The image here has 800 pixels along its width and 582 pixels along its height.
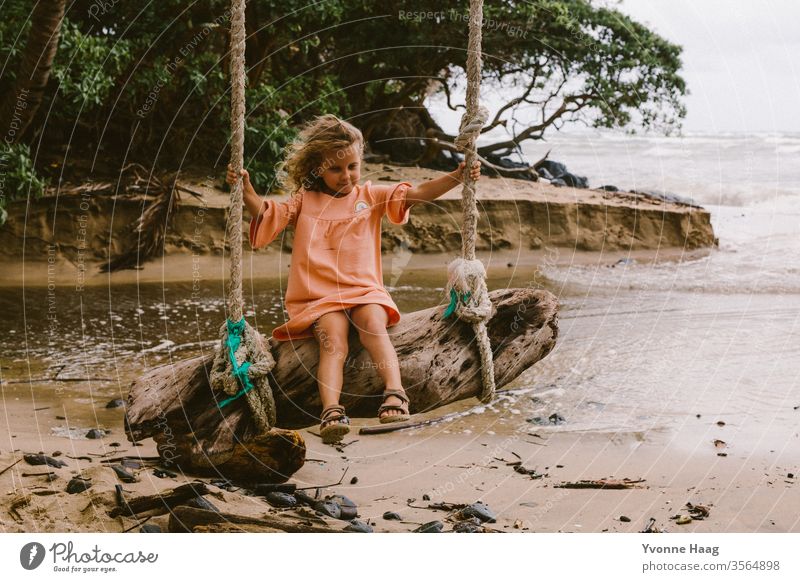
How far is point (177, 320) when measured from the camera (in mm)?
6340

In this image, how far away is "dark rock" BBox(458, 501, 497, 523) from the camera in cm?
323

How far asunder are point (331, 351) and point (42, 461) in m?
1.35

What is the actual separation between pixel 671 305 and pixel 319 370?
4987 millimetres

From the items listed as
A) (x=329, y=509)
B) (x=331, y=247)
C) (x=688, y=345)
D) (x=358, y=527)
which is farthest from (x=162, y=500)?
(x=688, y=345)

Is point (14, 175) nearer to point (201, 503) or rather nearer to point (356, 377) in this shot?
point (201, 503)

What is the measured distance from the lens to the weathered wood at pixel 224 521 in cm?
290

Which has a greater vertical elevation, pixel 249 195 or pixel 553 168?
pixel 553 168

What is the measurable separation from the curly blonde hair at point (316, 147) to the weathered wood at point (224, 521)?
113cm

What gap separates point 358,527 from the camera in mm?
3055

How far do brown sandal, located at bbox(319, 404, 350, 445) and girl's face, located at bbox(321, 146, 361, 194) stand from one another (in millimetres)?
764

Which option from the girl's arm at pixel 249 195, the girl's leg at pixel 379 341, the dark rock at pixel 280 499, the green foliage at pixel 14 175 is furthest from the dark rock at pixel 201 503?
the green foliage at pixel 14 175

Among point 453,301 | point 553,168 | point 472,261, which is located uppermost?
point 553,168
